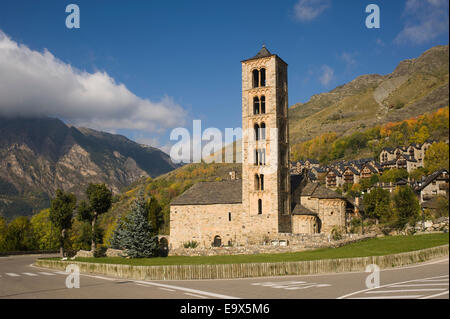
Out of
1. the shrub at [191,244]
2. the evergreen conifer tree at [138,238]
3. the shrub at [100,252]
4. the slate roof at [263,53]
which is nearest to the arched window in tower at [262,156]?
the slate roof at [263,53]

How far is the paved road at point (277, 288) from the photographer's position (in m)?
14.7

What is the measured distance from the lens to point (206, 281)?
72.8 feet

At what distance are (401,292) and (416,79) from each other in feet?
27.1

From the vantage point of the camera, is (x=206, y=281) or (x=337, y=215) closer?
(x=206, y=281)

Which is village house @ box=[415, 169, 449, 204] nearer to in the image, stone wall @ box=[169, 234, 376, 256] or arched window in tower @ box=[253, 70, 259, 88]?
stone wall @ box=[169, 234, 376, 256]

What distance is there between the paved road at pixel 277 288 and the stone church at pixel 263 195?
23.7 meters

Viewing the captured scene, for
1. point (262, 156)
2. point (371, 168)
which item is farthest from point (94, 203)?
point (371, 168)

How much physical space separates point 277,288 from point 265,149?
102 ft

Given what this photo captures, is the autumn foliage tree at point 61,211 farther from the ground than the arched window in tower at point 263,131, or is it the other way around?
the arched window in tower at point 263,131

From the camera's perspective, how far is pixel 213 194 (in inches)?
2060

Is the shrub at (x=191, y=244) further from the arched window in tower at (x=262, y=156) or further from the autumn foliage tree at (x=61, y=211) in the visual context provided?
the autumn foliage tree at (x=61, y=211)

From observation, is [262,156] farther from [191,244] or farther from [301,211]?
[191,244]
